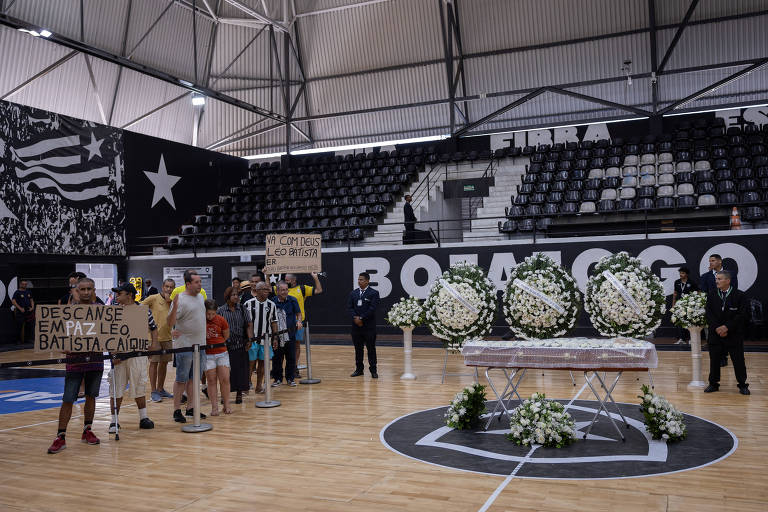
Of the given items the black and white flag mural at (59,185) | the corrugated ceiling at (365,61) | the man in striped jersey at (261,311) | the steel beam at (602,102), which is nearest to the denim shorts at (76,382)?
the man in striped jersey at (261,311)

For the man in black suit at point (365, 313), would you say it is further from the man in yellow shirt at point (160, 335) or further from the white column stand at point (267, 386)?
the man in yellow shirt at point (160, 335)

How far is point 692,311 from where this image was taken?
29.3 feet

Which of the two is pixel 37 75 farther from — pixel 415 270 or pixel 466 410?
pixel 466 410

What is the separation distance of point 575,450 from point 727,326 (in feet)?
12.4

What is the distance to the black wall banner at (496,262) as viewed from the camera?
1334cm

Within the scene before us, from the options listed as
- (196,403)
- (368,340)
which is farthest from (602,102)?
(196,403)

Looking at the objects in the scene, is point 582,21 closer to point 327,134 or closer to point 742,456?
point 327,134

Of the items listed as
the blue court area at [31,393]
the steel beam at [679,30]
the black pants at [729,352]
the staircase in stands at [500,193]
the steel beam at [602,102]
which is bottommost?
the blue court area at [31,393]

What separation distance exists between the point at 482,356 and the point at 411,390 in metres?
2.69

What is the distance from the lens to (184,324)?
23.8 feet

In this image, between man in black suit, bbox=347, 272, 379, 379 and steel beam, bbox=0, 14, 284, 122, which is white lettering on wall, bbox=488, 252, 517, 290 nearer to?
man in black suit, bbox=347, 272, 379, 379

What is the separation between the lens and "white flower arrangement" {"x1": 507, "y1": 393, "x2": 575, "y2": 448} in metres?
5.79

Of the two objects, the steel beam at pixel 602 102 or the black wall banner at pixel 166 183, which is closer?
the steel beam at pixel 602 102

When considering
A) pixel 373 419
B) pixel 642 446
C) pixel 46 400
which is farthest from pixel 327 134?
pixel 642 446
